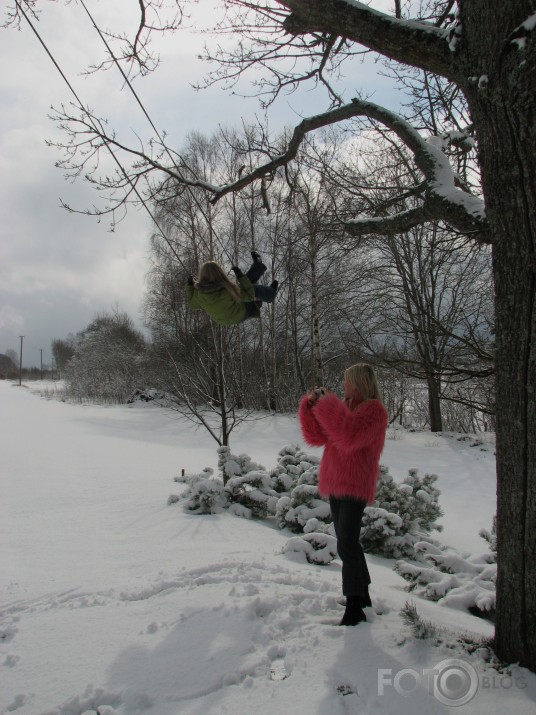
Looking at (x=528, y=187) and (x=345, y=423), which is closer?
(x=528, y=187)

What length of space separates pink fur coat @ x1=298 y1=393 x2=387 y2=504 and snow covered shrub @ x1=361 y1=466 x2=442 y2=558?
1992 millimetres

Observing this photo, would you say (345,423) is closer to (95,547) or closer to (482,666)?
(482,666)

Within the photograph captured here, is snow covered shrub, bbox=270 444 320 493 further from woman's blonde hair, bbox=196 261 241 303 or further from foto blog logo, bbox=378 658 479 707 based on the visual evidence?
foto blog logo, bbox=378 658 479 707

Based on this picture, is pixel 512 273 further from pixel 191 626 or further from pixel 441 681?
pixel 191 626

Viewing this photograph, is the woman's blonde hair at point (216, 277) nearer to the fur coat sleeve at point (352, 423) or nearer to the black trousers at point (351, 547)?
the fur coat sleeve at point (352, 423)

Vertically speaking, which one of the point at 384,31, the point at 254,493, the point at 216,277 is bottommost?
the point at 254,493

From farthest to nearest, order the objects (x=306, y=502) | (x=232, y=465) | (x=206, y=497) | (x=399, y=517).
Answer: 1. (x=232, y=465)
2. (x=206, y=497)
3. (x=306, y=502)
4. (x=399, y=517)

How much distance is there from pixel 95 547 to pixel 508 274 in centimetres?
421

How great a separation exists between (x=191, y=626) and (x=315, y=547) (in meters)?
1.86

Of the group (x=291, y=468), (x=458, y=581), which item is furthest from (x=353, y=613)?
(x=291, y=468)

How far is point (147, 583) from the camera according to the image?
129 inches

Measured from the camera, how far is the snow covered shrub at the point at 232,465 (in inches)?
245

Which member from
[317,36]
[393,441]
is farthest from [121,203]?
[393,441]

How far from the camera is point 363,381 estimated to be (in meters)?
2.99
